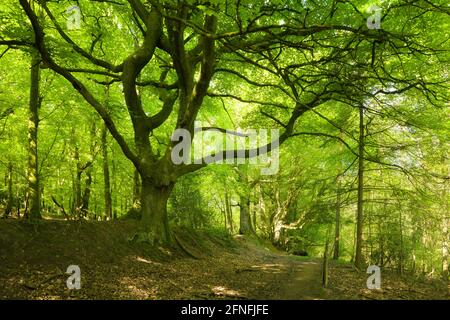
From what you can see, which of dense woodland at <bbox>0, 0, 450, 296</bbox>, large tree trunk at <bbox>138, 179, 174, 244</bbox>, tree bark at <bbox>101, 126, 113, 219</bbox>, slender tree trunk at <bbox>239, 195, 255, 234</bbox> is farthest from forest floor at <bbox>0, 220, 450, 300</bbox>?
slender tree trunk at <bbox>239, 195, 255, 234</bbox>

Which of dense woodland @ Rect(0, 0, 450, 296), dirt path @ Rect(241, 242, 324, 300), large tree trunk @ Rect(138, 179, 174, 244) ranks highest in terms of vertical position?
dense woodland @ Rect(0, 0, 450, 296)

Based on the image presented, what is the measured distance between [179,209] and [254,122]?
261 inches

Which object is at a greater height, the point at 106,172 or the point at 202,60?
the point at 202,60

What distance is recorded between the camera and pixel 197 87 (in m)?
11.0

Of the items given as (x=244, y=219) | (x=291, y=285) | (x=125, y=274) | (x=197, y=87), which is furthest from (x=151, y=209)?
(x=244, y=219)

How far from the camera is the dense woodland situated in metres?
8.09

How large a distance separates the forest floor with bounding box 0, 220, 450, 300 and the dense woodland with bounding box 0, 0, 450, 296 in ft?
2.38

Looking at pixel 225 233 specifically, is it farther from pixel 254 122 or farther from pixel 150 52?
pixel 150 52

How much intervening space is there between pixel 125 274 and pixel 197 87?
5.82m

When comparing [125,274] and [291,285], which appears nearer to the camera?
[125,274]

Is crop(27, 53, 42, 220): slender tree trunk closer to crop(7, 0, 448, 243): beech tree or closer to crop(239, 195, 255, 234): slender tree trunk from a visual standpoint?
crop(7, 0, 448, 243): beech tree

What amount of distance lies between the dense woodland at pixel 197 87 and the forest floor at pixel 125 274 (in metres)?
0.73

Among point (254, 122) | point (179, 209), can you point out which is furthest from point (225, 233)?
point (254, 122)

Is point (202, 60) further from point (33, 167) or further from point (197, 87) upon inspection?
point (33, 167)
